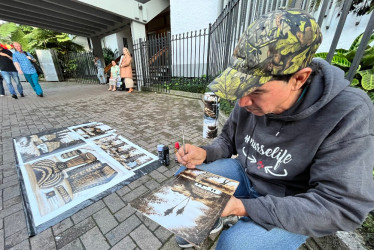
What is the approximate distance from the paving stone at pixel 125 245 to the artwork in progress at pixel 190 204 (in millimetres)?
695

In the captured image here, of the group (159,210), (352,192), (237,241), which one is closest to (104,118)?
(159,210)

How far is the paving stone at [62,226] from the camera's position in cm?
150

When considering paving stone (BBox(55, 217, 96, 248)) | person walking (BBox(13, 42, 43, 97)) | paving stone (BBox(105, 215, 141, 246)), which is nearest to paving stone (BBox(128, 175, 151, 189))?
paving stone (BBox(105, 215, 141, 246))

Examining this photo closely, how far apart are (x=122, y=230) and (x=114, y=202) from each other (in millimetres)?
377

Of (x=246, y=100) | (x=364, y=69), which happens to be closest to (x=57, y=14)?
(x=246, y=100)

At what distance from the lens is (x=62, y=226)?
1.54 meters

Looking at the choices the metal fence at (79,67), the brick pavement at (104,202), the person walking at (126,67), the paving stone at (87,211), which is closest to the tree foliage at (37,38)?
the metal fence at (79,67)

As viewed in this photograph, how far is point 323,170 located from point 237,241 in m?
0.55

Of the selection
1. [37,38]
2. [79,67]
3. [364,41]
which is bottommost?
[79,67]

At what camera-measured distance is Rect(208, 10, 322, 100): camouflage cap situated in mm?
699

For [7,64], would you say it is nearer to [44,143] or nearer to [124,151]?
[44,143]

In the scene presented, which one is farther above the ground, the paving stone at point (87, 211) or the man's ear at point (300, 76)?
the man's ear at point (300, 76)

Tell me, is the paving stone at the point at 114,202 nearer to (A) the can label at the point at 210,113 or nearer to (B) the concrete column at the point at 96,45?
(A) the can label at the point at 210,113

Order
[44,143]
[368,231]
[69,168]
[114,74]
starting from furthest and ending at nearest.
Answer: [114,74], [44,143], [69,168], [368,231]
